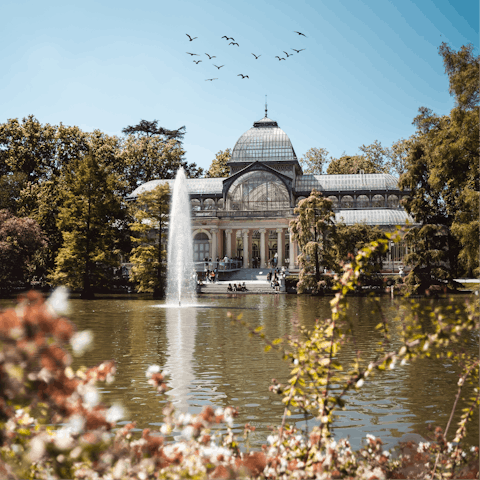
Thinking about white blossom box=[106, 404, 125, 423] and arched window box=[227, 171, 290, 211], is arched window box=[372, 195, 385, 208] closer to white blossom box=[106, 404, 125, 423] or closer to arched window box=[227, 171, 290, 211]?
arched window box=[227, 171, 290, 211]

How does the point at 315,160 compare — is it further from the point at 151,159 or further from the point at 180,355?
the point at 180,355

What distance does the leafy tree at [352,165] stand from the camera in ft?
251

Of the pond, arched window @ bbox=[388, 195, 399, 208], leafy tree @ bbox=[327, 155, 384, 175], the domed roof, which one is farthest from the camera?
leafy tree @ bbox=[327, 155, 384, 175]

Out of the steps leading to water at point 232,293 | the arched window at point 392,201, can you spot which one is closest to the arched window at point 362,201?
the arched window at point 392,201

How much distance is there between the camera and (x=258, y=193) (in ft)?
206

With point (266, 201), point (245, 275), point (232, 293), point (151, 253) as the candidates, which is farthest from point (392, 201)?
point (151, 253)

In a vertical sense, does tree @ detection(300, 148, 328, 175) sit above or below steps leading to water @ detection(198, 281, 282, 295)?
above

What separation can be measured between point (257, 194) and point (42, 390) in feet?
200

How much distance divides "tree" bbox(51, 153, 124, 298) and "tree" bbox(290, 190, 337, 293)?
13678 mm

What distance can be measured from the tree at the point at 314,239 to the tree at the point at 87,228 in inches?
539

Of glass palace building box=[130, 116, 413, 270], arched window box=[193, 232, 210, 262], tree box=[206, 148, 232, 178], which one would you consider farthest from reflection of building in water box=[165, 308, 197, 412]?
tree box=[206, 148, 232, 178]

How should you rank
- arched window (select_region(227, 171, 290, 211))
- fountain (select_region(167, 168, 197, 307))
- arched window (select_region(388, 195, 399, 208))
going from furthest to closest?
arched window (select_region(227, 171, 290, 211)) < arched window (select_region(388, 195, 399, 208)) < fountain (select_region(167, 168, 197, 307))

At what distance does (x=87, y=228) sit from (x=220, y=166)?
3961 centimetres

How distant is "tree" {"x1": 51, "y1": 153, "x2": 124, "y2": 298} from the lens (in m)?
40.0
